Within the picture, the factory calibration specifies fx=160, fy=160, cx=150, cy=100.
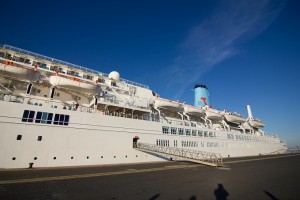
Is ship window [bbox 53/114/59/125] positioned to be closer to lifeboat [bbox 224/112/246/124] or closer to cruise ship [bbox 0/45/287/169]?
cruise ship [bbox 0/45/287/169]

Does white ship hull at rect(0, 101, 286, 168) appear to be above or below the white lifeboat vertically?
below

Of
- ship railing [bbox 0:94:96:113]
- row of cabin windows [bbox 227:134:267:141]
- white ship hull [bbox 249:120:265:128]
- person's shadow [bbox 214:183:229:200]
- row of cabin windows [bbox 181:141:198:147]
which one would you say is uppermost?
white ship hull [bbox 249:120:265:128]

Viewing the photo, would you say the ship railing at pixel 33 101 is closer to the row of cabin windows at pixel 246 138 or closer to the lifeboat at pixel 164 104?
the lifeboat at pixel 164 104

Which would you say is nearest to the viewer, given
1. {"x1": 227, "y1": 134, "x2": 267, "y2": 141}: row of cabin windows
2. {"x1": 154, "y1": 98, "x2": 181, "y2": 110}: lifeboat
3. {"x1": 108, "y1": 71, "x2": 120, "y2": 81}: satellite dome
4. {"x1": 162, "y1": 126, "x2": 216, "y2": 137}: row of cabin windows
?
{"x1": 162, "y1": 126, "x2": 216, "y2": 137}: row of cabin windows

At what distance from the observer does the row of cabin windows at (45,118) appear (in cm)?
1741

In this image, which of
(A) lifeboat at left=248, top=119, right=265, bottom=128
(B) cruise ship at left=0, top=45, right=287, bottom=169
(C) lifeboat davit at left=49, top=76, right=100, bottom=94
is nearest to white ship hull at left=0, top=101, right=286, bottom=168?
(B) cruise ship at left=0, top=45, right=287, bottom=169

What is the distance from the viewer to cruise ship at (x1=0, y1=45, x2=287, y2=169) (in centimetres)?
1675

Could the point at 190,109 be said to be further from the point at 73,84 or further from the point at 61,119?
the point at 61,119

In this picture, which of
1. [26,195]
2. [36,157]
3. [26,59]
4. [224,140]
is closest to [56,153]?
[36,157]

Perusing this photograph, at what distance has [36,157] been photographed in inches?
658

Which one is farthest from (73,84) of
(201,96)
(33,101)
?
(201,96)

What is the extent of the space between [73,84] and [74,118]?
4527 millimetres

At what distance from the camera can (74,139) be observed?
1930 cm

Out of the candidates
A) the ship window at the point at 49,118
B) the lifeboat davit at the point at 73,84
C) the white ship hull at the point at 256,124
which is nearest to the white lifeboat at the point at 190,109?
the lifeboat davit at the point at 73,84
